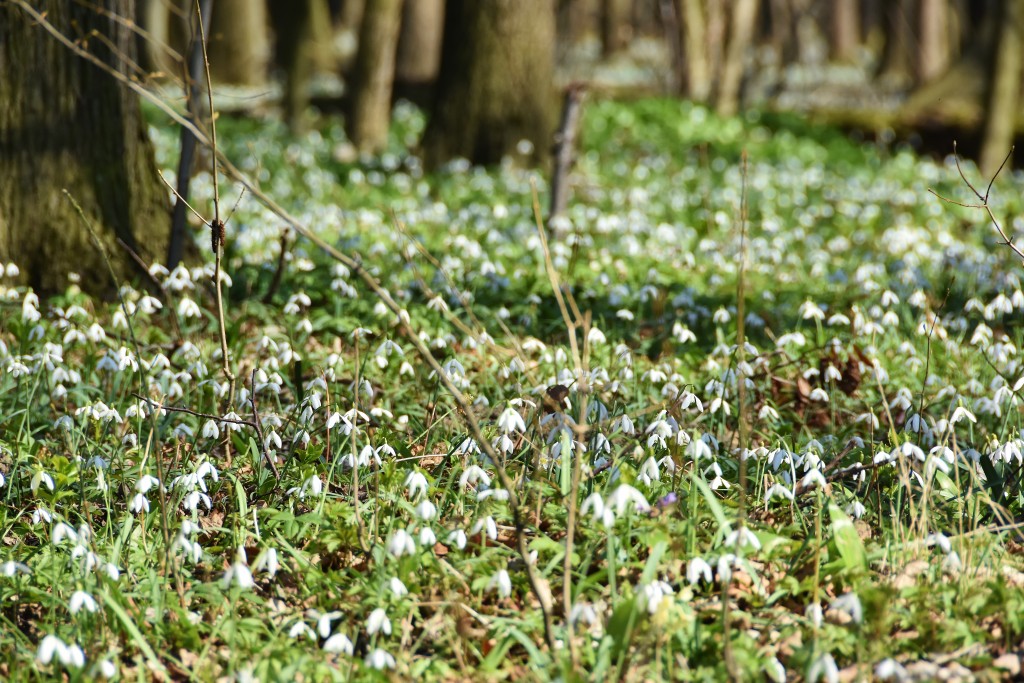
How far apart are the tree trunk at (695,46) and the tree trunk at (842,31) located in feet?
64.2

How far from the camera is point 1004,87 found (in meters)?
11.2

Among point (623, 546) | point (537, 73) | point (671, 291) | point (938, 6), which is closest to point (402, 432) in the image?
point (623, 546)

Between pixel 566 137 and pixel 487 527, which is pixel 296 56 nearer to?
pixel 566 137

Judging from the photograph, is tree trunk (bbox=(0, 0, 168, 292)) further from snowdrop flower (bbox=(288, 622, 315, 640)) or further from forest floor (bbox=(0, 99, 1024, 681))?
snowdrop flower (bbox=(288, 622, 315, 640))

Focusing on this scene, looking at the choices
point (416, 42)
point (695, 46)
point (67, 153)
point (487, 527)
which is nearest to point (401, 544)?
point (487, 527)

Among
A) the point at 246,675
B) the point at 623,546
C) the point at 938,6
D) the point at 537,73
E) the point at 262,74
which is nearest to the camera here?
the point at 246,675

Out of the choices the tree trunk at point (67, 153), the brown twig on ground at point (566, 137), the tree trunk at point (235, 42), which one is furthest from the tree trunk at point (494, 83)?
the tree trunk at point (235, 42)

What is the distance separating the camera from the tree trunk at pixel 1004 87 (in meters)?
10.6

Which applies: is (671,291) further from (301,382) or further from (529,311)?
(301,382)

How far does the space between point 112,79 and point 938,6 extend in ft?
87.4

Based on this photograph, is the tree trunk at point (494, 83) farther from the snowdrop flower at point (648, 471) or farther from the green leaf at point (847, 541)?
the green leaf at point (847, 541)

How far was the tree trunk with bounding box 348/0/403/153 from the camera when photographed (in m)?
11.1

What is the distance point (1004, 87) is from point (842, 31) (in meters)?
26.9

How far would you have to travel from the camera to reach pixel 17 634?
283cm
